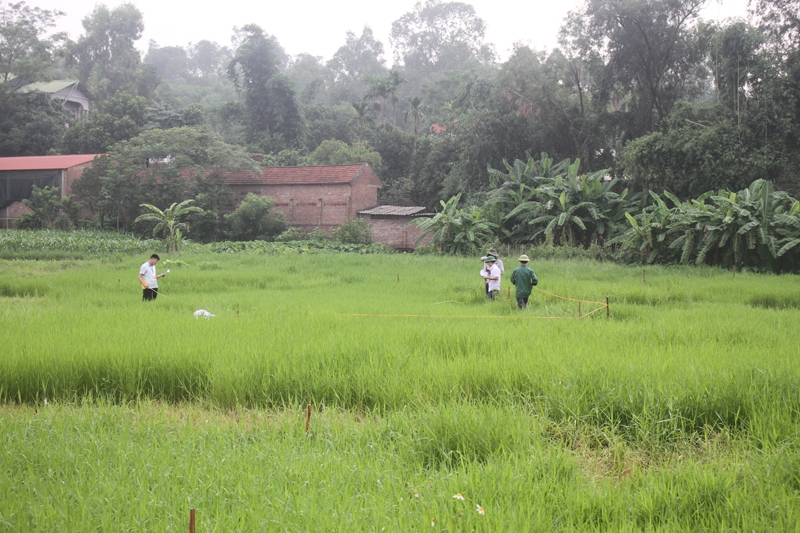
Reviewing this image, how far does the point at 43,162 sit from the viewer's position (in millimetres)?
31609

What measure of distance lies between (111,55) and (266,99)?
66.0 feet

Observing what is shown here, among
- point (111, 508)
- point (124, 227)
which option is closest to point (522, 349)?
point (111, 508)

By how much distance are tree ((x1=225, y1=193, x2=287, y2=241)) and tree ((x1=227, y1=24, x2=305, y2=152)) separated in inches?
429

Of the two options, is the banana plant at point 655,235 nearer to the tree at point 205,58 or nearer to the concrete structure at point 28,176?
the concrete structure at point 28,176

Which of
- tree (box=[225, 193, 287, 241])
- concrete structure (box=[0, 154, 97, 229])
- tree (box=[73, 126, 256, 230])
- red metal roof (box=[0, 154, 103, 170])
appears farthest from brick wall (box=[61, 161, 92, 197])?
tree (box=[225, 193, 287, 241])

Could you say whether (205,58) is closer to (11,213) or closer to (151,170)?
(11,213)

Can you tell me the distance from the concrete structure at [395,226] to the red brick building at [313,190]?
1.14 m

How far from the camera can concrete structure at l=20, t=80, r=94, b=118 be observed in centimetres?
4250

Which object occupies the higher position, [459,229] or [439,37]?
[439,37]

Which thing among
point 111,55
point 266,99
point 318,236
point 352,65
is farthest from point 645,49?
point 352,65

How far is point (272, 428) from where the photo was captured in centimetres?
440

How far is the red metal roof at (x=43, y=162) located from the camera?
30.7 m

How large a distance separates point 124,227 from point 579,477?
29162 mm

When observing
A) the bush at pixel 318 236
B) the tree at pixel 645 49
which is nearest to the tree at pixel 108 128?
the bush at pixel 318 236
